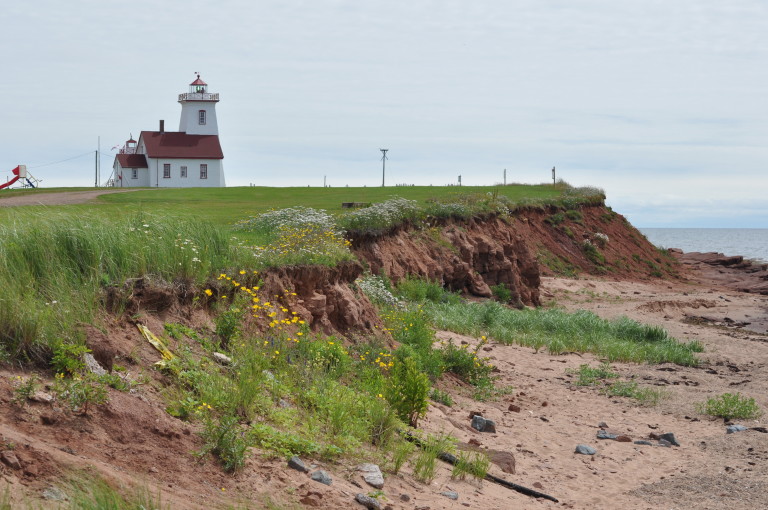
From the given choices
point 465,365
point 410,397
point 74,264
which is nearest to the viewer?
point 74,264

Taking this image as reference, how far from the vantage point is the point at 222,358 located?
9.63 metres

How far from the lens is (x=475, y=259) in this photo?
26.9m

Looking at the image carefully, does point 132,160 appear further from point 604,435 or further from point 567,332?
point 604,435

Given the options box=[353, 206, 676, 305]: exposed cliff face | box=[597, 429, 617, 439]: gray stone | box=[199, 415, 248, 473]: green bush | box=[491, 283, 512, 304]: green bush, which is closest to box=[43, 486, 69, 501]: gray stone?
box=[199, 415, 248, 473]: green bush

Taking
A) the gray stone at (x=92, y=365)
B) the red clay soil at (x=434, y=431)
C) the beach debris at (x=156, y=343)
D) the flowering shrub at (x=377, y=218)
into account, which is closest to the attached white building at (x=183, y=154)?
the flowering shrub at (x=377, y=218)

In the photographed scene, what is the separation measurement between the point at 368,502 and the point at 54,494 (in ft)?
8.94

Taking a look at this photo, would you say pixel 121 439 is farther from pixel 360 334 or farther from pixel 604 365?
pixel 604 365

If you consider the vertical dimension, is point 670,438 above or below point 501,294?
below

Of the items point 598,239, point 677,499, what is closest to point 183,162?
point 598,239

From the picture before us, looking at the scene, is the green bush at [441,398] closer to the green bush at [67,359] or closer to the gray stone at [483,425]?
the gray stone at [483,425]

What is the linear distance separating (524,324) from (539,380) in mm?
5590

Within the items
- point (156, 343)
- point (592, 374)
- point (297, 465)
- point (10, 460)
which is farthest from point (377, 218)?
point (10, 460)

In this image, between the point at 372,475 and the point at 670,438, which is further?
the point at 670,438

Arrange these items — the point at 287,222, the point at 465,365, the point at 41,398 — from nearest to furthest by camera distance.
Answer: the point at 41,398
the point at 465,365
the point at 287,222
